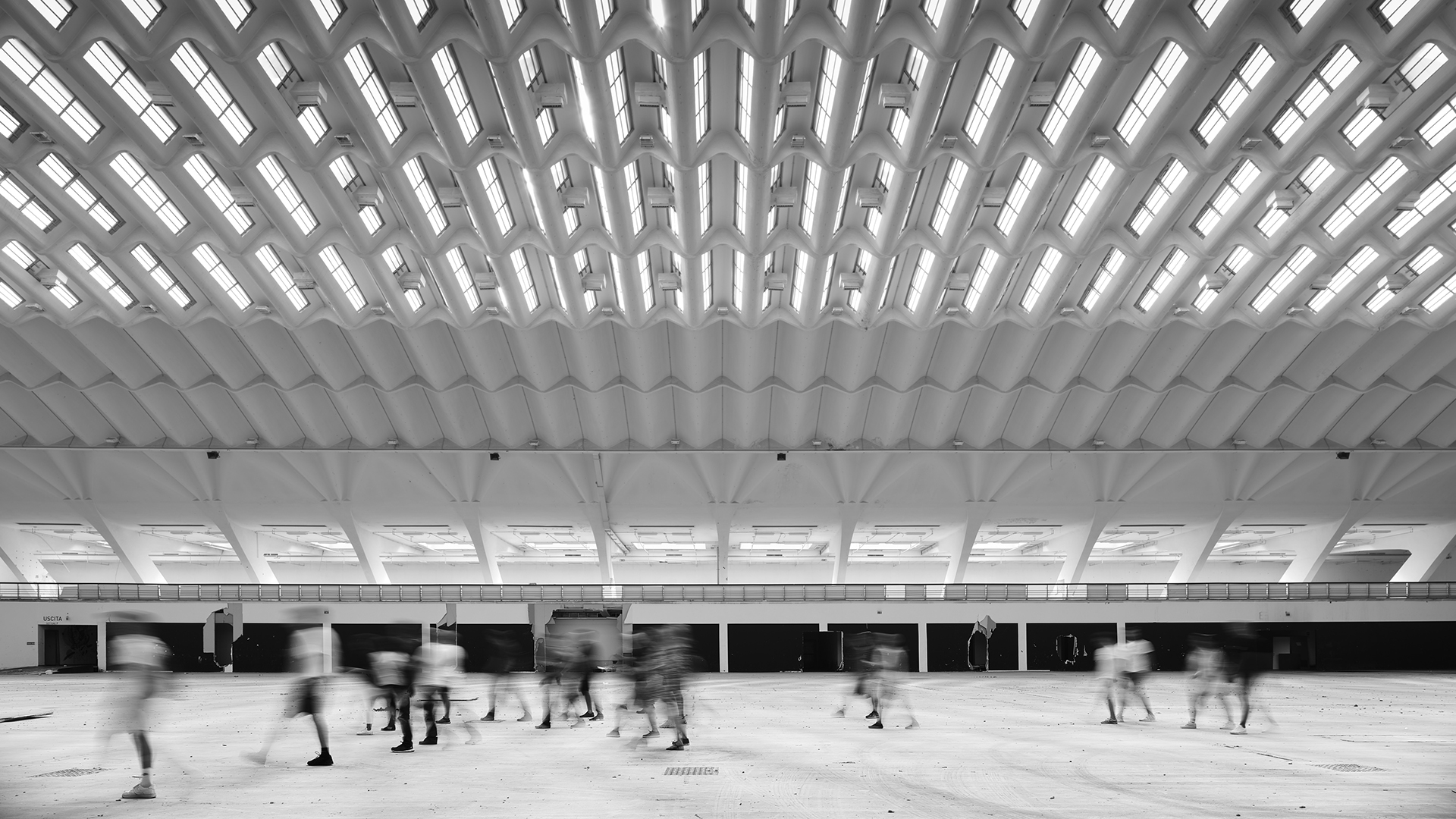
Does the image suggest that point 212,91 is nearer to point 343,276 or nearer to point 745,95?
point 343,276

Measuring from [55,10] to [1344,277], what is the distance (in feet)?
106

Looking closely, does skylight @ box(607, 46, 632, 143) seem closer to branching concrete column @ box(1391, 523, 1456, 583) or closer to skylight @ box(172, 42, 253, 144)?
skylight @ box(172, 42, 253, 144)

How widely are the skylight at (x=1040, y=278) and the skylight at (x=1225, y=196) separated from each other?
3.65 meters

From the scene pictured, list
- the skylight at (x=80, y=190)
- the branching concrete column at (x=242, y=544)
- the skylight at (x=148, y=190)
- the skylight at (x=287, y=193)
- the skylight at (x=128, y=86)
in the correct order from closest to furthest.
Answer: the skylight at (x=128, y=86) → the skylight at (x=80, y=190) → the skylight at (x=148, y=190) → the skylight at (x=287, y=193) → the branching concrete column at (x=242, y=544)

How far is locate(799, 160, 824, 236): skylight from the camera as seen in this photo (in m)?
24.5

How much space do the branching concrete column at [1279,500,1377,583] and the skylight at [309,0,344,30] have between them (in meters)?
43.2

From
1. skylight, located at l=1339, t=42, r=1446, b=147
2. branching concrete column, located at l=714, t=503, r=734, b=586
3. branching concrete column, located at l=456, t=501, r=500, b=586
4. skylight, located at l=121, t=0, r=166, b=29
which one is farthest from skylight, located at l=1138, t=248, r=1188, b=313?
branching concrete column, located at l=456, t=501, r=500, b=586

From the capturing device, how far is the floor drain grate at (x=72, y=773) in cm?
1098

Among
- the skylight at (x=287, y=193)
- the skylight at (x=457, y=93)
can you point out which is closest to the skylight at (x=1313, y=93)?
the skylight at (x=457, y=93)

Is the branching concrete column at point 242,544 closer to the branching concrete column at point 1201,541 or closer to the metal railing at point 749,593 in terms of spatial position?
the metal railing at point 749,593

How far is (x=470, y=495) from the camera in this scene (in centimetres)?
4291

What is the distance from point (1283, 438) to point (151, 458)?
47.1 m

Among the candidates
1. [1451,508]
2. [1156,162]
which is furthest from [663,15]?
[1451,508]

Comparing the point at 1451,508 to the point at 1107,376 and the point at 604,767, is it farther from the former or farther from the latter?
the point at 604,767
